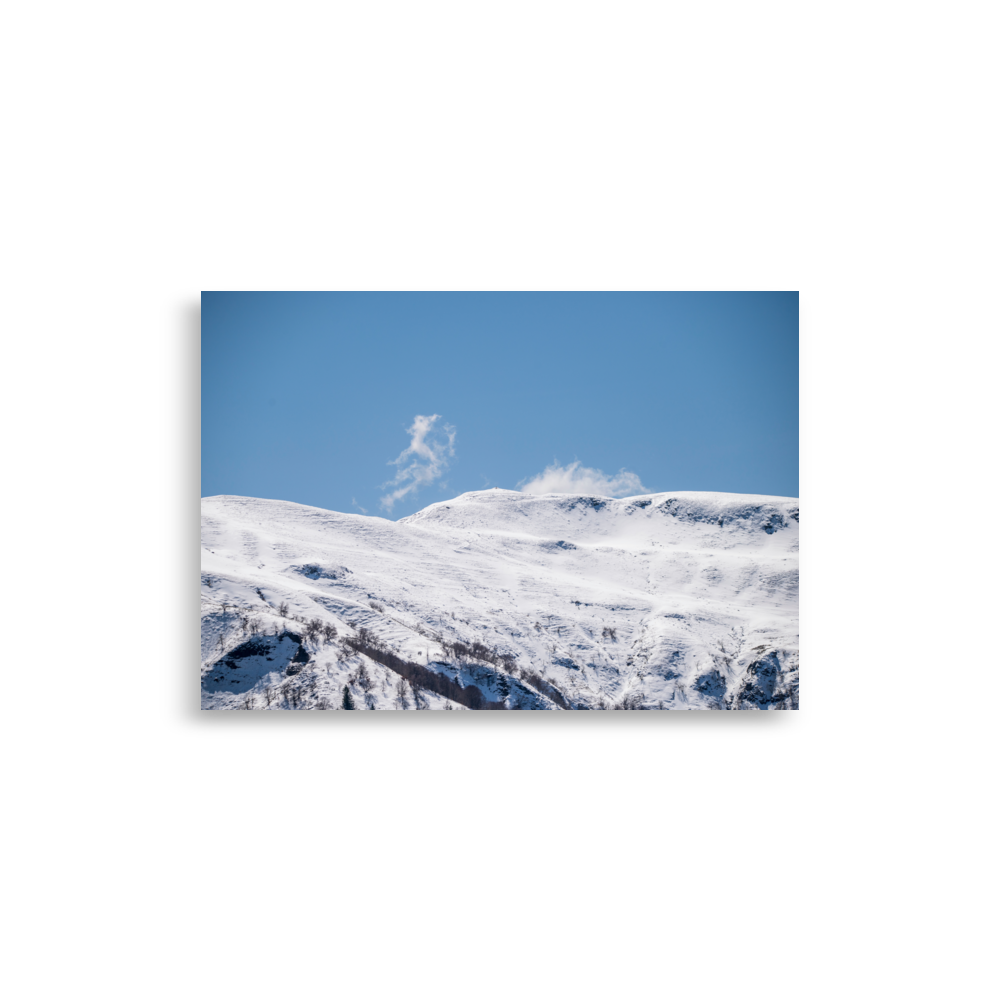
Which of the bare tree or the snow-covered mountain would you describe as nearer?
the bare tree

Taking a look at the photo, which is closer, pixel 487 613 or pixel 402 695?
pixel 402 695

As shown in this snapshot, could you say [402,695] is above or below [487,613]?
below

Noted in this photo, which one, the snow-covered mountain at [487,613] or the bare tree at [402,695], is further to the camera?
the snow-covered mountain at [487,613]
